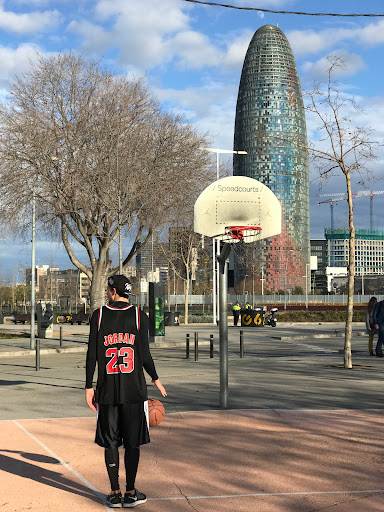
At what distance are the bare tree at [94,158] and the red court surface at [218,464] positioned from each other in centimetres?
1634

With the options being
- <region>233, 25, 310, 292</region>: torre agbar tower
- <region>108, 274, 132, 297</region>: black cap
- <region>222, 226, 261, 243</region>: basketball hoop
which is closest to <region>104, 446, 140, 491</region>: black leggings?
<region>108, 274, 132, 297</region>: black cap

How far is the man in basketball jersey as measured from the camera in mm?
5480

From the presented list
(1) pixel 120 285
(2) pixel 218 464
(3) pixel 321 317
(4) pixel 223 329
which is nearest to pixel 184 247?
(3) pixel 321 317

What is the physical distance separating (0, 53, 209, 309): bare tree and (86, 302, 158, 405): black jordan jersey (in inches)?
764

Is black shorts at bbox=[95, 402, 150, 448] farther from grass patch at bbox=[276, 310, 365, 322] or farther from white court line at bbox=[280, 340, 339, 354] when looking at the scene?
grass patch at bbox=[276, 310, 365, 322]

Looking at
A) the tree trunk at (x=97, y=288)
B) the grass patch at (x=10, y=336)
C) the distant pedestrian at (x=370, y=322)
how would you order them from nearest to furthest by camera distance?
the distant pedestrian at (x=370, y=322)
the tree trunk at (x=97, y=288)
the grass patch at (x=10, y=336)

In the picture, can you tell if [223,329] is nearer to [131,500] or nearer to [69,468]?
[69,468]

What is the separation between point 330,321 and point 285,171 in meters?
129

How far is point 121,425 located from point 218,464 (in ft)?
5.87

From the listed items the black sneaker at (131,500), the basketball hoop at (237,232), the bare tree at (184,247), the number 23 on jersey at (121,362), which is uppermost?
the bare tree at (184,247)

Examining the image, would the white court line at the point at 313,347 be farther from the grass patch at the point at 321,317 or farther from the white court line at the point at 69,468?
the grass patch at the point at 321,317

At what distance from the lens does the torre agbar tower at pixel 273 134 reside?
532ft

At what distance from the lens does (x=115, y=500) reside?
217 inches

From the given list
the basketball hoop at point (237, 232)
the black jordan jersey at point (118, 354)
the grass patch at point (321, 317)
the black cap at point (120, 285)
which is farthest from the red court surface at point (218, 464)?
the grass patch at point (321, 317)
